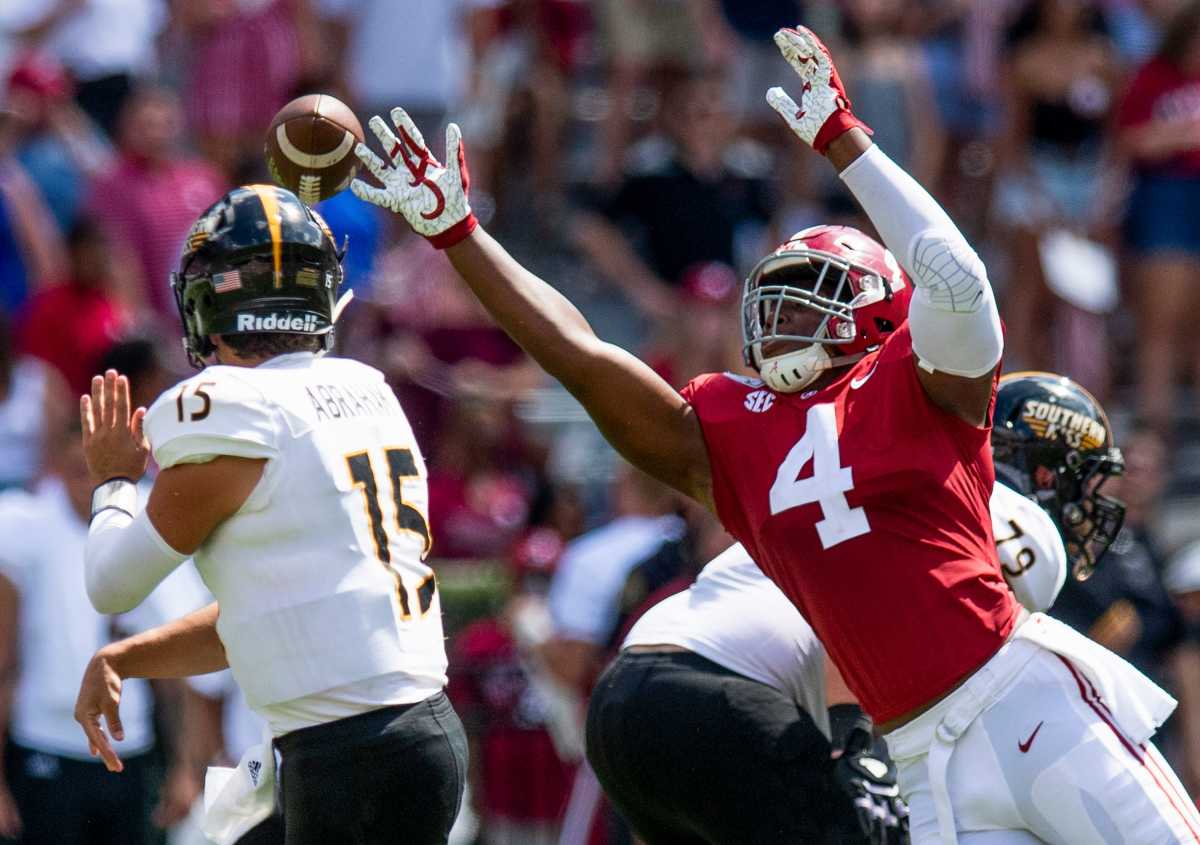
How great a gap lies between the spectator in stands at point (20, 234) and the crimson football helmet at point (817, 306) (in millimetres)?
5358

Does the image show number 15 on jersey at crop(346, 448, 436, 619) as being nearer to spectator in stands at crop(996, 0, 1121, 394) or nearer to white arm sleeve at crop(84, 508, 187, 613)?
white arm sleeve at crop(84, 508, 187, 613)

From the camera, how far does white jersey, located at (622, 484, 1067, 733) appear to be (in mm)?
4773

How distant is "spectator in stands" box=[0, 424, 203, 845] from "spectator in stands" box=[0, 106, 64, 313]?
91.7 inches

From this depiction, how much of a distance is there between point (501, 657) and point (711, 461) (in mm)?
3877

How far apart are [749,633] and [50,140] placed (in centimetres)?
583

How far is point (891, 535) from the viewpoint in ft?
14.0

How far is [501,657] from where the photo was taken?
825 cm

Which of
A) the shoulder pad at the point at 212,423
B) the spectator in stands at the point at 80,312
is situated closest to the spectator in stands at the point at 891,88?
the spectator in stands at the point at 80,312

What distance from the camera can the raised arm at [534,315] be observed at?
14.4 feet

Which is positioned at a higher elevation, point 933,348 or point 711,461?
point 933,348

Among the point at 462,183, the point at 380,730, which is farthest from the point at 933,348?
the point at 380,730

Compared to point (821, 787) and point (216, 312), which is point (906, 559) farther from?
point (216, 312)

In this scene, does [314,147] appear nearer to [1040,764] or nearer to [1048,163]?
[1040,764]

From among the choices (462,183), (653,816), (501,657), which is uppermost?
(462,183)
